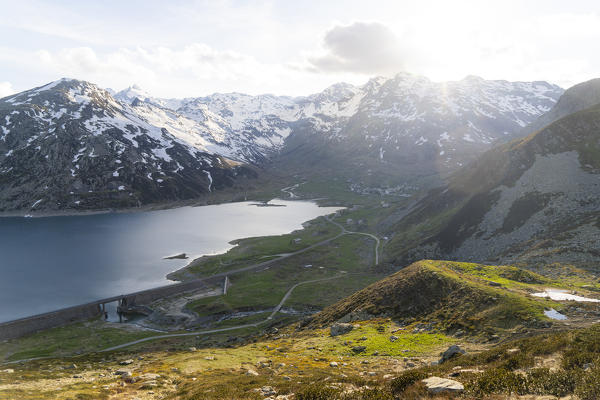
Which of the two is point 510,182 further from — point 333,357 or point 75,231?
point 75,231

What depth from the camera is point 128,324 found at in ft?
298

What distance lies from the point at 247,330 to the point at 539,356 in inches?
2629

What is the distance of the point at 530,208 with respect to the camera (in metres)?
95.9

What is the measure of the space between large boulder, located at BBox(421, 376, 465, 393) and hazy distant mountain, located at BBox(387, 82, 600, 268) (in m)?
57.4

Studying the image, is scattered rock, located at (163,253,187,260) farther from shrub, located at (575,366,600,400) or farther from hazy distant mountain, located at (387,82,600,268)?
shrub, located at (575,366,600,400)

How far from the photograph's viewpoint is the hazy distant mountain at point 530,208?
74.3 meters

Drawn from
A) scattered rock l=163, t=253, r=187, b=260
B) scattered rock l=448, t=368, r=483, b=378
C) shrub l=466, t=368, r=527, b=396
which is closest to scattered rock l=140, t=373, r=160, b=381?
scattered rock l=448, t=368, r=483, b=378

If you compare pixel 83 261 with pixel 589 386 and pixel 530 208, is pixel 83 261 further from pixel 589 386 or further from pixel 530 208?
pixel 530 208

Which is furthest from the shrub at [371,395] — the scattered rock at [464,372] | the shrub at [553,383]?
the shrub at [553,383]

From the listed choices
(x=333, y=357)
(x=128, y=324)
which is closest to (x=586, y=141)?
(x=333, y=357)

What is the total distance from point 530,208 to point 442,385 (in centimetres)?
9681

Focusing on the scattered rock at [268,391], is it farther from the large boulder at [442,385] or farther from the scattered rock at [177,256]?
the scattered rock at [177,256]

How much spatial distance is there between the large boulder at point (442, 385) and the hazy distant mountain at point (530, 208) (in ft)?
188

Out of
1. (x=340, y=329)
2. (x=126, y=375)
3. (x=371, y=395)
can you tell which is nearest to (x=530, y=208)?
(x=340, y=329)
